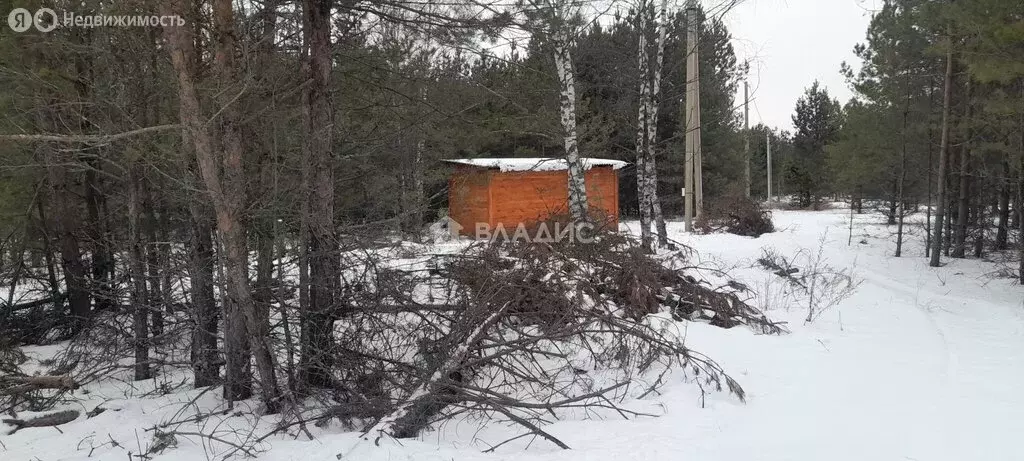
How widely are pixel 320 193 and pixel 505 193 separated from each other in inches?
436

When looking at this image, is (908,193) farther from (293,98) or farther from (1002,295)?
(293,98)

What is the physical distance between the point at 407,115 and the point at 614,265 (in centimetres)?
311

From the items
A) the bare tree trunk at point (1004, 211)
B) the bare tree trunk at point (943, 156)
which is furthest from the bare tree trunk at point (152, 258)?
the bare tree trunk at point (1004, 211)

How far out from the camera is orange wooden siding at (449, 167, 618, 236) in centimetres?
1563

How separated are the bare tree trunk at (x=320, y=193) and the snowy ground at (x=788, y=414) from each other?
27.7 inches

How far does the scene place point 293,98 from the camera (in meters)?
5.03

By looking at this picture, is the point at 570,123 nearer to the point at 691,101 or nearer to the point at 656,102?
the point at 656,102

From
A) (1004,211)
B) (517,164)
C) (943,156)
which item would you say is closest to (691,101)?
(517,164)

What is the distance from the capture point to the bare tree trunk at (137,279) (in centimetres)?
531

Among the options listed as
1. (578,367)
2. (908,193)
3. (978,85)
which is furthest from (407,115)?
(908,193)

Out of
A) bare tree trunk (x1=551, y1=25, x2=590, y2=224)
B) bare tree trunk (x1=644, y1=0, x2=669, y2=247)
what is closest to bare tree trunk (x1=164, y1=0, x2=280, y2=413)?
bare tree trunk (x1=551, y1=25, x2=590, y2=224)

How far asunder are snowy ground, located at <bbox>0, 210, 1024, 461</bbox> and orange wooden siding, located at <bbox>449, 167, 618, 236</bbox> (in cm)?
911

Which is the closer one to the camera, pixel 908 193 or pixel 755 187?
pixel 908 193

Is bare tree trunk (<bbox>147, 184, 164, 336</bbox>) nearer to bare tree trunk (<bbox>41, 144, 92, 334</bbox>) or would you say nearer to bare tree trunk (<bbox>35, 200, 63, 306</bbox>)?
bare tree trunk (<bbox>41, 144, 92, 334</bbox>)
